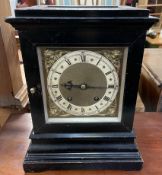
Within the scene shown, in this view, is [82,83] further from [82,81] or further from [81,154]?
[81,154]

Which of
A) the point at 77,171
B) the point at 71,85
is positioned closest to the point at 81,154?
the point at 77,171

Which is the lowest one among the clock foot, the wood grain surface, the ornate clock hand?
the wood grain surface

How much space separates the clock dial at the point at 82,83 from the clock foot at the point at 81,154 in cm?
9

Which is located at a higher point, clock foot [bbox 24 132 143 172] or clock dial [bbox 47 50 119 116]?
clock dial [bbox 47 50 119 116]


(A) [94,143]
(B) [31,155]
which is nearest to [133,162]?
(A) [94,143]

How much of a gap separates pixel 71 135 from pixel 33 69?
0.66 feet

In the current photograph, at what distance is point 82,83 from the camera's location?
1.68 ft

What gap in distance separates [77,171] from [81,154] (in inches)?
→ 1.9

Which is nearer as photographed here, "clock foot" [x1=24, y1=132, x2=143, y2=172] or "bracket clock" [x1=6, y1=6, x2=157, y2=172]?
"bracket clock" [x1=6, y1=6, x2=157, y2=172]

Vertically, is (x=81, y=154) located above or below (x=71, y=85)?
below

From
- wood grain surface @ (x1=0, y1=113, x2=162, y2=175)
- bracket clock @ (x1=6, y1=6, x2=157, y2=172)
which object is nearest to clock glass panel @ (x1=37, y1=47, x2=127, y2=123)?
bracket clock @ (x1=6, y1=6, x2=157, y2=172)

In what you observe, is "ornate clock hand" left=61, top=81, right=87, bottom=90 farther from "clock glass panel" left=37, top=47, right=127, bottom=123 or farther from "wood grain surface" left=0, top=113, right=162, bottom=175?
"wood grain surface" left=0, top=113, right=162, bottom=175

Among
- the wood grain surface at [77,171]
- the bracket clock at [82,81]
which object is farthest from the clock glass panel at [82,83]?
the wood grain surface at [77,171]

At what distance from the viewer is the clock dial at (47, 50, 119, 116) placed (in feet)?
1.61
